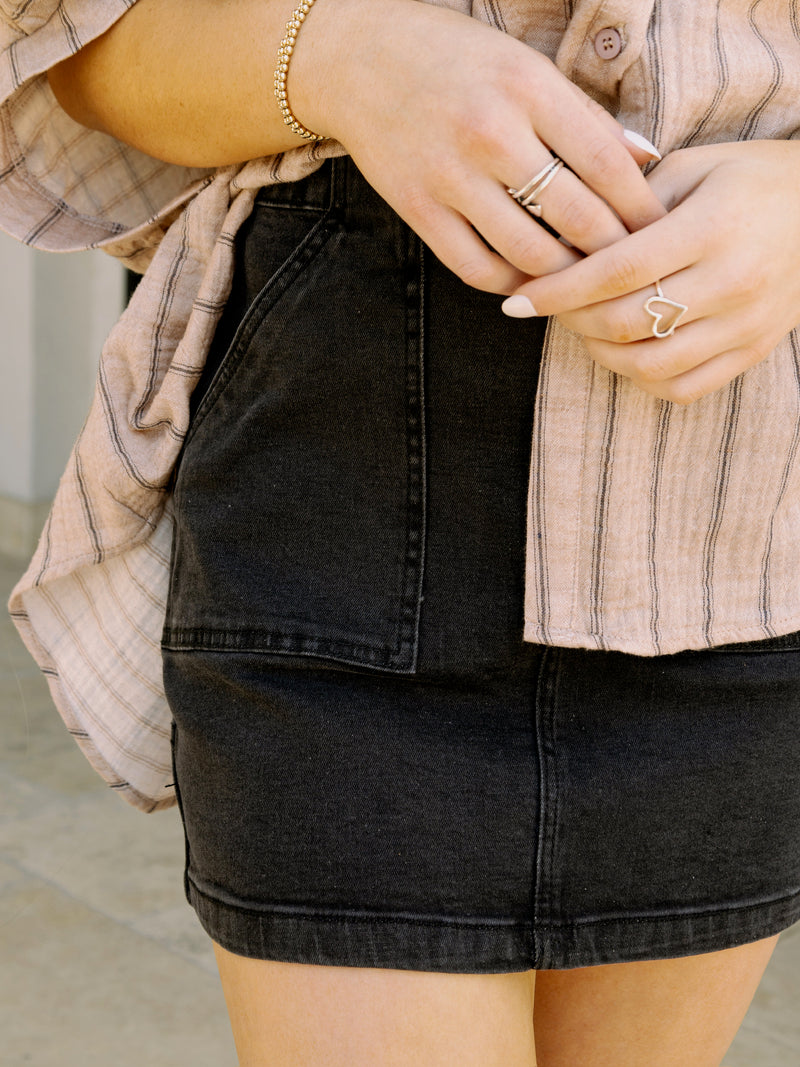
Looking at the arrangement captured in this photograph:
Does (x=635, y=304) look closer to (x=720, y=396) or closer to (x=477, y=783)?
(x=720, y=396)

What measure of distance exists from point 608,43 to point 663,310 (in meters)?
0.19

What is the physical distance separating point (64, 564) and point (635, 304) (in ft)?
1.71

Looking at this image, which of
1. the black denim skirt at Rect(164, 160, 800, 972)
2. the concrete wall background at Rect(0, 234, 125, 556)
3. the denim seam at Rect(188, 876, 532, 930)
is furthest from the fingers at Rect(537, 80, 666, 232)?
→ the concrete wall background at Rect(0, 234, 125, 556)

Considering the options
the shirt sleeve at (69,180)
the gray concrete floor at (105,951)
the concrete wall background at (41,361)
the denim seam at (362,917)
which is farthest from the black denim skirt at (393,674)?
the concrete wall background at (41,361)

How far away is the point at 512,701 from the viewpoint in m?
0.83

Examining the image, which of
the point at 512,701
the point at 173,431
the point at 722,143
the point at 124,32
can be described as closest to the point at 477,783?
the point at 512,701

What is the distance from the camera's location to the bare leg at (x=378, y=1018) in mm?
776

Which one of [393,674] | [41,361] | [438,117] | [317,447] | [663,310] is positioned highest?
[438,117]

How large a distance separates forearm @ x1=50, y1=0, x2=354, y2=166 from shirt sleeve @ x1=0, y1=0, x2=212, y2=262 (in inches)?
1.9

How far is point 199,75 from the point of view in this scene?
2.62ft

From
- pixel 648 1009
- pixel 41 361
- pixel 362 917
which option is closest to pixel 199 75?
pixel 362 917

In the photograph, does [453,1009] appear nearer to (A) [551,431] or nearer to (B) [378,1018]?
(B) [378,1018]

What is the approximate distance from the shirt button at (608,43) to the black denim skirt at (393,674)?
16 cm

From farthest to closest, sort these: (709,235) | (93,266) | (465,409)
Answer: (93,266), (465,409), (709,235)
